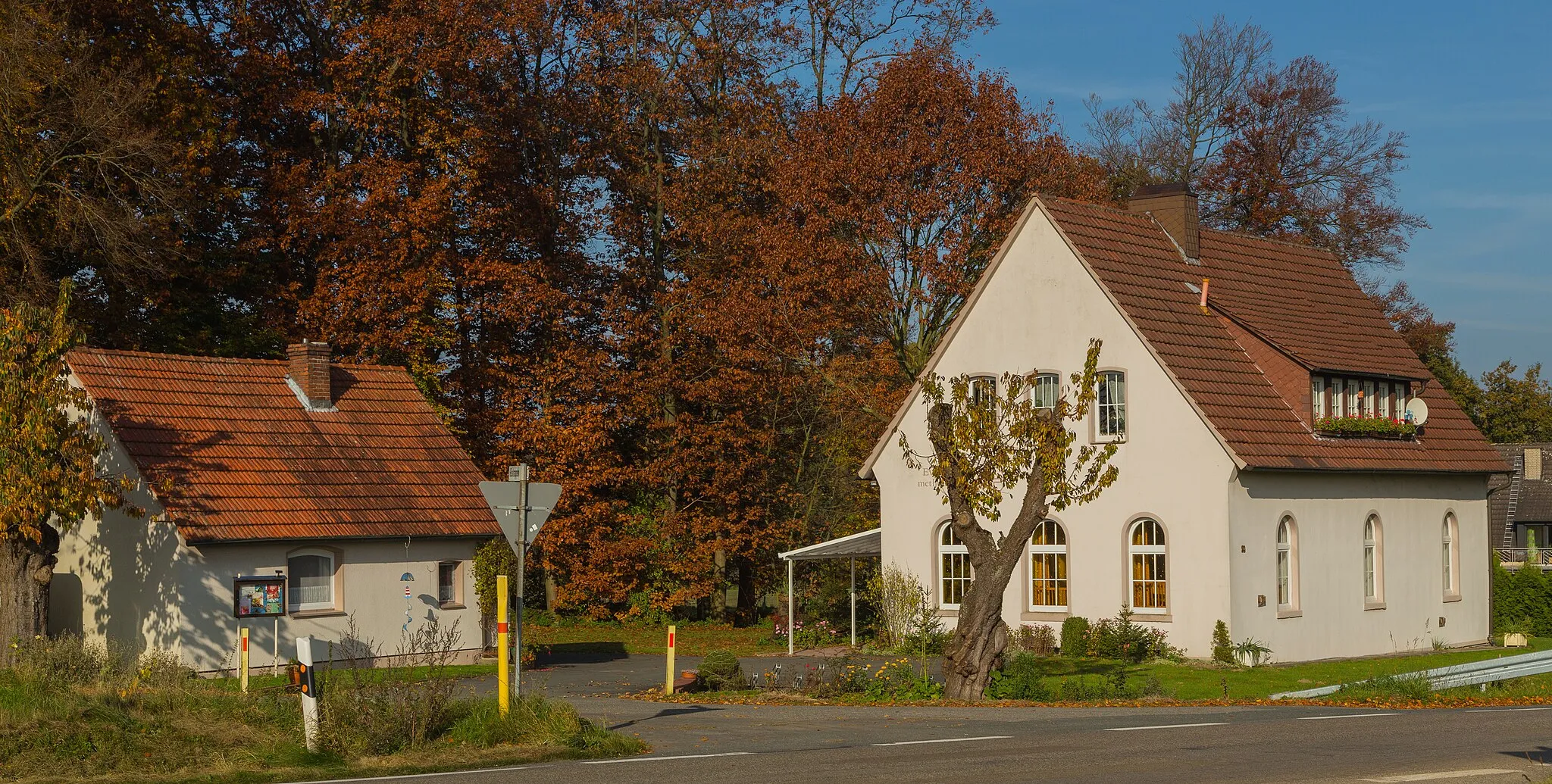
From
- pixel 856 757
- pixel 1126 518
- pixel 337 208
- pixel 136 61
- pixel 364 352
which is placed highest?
pixel 136 61

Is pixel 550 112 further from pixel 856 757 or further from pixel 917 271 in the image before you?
pixel 856 757

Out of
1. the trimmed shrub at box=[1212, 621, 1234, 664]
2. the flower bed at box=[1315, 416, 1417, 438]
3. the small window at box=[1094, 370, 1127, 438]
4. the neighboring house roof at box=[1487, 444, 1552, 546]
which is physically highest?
the small window at box=[1094, 370, 1127, 438]

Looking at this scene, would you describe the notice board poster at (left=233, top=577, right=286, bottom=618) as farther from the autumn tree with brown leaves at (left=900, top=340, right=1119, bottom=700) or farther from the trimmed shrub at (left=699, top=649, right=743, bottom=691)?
the autumn tree with brown leaves at (left=900, top=340, right=1119, bottom=700)

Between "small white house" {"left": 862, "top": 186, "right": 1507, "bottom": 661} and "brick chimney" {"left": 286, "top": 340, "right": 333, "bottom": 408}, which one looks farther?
"brick chimney" {"left": 286, "top": 340, "right": 333, "bottom": 408}

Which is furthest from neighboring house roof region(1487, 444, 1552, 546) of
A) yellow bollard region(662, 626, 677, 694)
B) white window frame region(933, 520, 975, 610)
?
yellow bollard region(662, 626, 677, 694)

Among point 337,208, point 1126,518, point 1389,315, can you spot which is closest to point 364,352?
point 337,208

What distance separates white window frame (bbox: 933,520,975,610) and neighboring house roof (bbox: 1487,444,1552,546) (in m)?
39.9

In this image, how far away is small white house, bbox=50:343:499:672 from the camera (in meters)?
26.7

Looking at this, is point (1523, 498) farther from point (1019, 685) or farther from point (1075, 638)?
point (1019, 685)

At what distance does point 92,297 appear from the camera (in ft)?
121

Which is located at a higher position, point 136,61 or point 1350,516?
point 136,61

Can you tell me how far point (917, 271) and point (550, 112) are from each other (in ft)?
38.6

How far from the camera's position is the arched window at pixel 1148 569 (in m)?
30.0

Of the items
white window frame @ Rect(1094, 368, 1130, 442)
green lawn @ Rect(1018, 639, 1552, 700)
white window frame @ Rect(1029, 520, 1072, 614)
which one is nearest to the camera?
green lawn @ Rect(1018, 639, 1552, 700)
